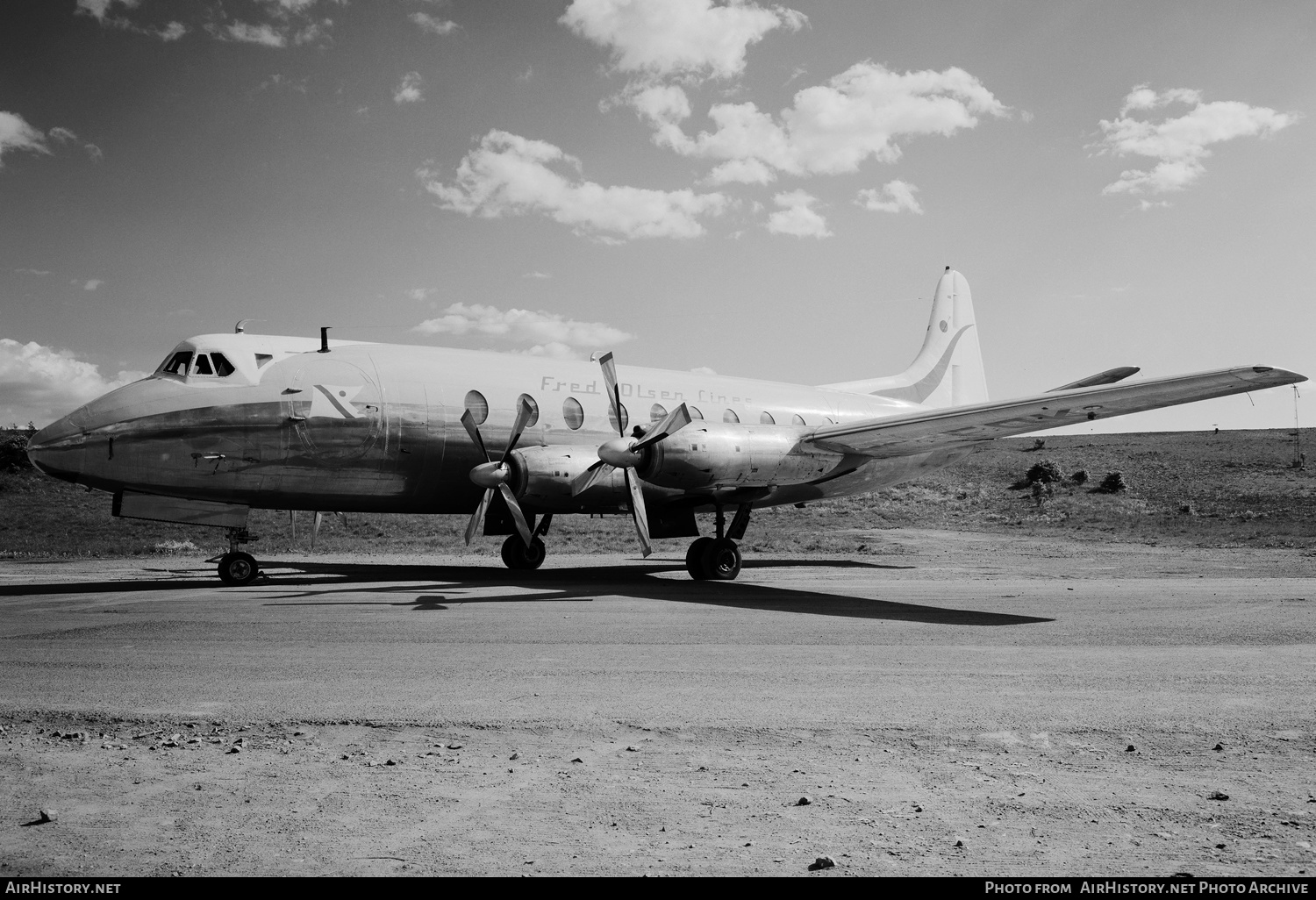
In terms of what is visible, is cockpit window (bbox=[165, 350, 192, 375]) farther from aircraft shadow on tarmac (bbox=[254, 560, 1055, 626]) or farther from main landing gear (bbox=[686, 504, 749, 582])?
main landing gear (bbox=[686, 504, 749, 582])

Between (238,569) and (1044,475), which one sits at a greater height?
(1044,475)

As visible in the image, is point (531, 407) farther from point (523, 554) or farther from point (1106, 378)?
point (1106, 378)

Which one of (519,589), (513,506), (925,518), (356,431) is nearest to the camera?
(519,589)

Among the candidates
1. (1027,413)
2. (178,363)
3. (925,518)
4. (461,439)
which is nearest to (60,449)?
(178,363)

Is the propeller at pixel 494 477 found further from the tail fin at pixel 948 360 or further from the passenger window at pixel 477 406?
the tail fin at pixel 948 360

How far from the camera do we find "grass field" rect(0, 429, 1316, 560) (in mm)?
32438

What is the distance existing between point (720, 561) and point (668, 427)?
377 centimetres

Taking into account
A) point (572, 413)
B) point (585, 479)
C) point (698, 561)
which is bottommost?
point (698, 561)

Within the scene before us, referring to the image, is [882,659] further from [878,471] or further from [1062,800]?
[878,471]

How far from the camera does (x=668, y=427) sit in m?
16.3

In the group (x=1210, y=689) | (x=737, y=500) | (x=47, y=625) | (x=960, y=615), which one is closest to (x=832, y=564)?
(x=737, y=500)

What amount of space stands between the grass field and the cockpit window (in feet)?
43.1

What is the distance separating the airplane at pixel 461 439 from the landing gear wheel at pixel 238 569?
0.04 meters

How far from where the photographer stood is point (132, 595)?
1451 cm
